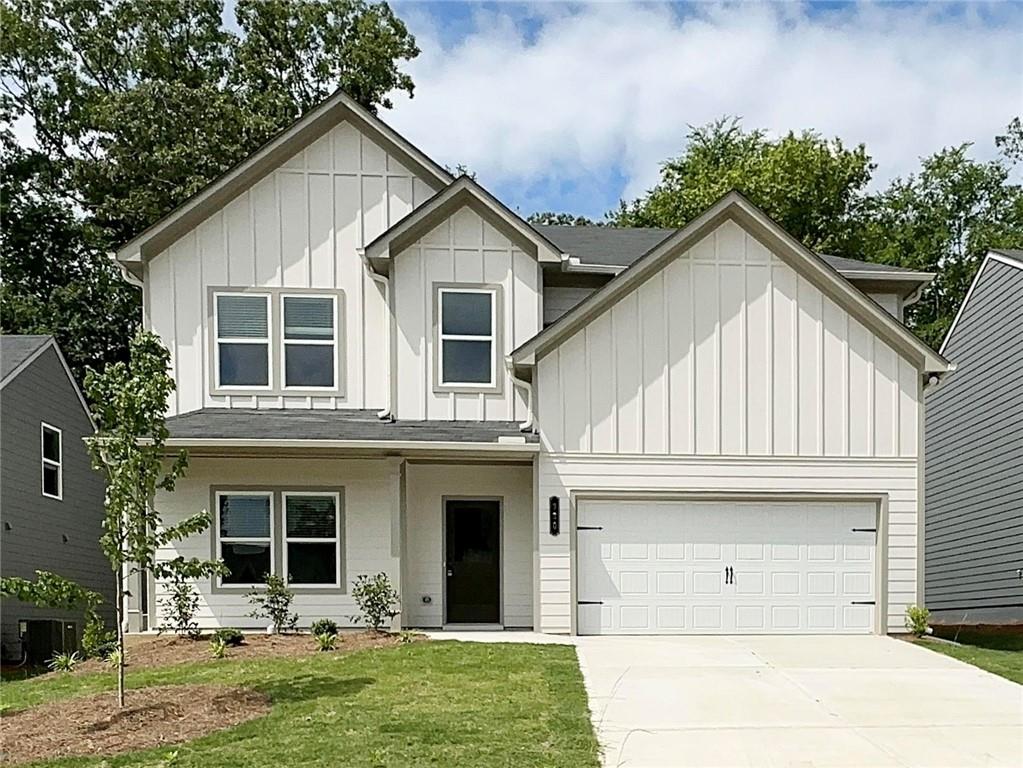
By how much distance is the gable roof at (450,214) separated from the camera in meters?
13.6

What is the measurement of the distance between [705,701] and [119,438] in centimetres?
589

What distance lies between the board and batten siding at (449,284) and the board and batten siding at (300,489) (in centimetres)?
123

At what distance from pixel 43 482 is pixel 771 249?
505 inches

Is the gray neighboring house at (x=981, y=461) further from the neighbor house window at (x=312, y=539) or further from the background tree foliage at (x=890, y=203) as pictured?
the neighbor house window at (x=312, y=539)

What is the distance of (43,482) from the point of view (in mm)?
16188

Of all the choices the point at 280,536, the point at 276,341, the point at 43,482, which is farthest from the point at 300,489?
the point at 43,482

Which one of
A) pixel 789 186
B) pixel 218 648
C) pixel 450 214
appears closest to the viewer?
pixel 218 648

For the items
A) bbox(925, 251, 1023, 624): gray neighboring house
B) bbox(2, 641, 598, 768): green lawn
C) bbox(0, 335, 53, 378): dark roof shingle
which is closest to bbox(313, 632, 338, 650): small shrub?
bbox(2, 641, 598, 768): green lawn

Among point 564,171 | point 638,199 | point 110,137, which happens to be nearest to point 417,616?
point 564,171

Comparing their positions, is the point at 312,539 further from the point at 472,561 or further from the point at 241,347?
the point at 241,347

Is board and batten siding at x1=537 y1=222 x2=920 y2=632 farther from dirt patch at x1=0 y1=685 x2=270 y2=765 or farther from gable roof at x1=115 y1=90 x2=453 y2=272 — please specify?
dirt patch at x1=0 y1=685 x2=270 y2=765

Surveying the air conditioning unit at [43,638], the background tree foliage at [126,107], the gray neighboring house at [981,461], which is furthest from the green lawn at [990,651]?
the background tree foliage at [126,107]

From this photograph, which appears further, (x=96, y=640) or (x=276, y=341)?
(x=276, y=341)

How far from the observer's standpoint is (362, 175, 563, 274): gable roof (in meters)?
13.6
